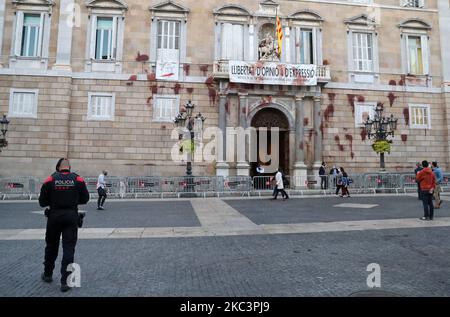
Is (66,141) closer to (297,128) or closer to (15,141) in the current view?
(15,141)

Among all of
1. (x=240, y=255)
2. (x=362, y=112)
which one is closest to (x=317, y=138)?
(x=362, y=112)

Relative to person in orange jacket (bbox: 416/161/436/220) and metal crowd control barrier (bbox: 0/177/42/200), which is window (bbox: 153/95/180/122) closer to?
metal crowd control barrier (bbox: 0/177/42/200)

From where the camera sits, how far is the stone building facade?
2089 centimetres

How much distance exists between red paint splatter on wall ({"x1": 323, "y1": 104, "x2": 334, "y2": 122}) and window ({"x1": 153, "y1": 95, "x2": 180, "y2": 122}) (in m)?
10.9

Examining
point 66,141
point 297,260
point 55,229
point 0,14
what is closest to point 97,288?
point 55,229

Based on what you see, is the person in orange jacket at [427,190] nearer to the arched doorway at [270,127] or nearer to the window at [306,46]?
the arched doorway at [270,127]

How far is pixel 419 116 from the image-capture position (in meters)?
24.5

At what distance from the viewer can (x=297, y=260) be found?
5551 millimetres

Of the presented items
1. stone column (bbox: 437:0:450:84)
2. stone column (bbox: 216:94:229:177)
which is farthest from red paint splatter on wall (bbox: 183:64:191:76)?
stone column (bbox: 437:0:450:84)

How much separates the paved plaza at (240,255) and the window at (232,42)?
15669 millimetres

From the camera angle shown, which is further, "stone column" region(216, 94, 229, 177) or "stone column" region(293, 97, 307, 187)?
"stone column" region(293, 97, 307, 187)

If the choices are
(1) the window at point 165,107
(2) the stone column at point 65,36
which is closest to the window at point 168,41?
(1) the window at point 165,107

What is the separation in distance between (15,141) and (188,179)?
11.8 metres

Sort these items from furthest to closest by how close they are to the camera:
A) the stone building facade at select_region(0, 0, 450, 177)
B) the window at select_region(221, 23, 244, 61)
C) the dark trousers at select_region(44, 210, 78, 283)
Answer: the window at select_region(221, 23, 244, 61) < the stone building facade at select_region(0, 0, 450, 177) < the dark trousers at select_region(44, 210, 78, 283)
